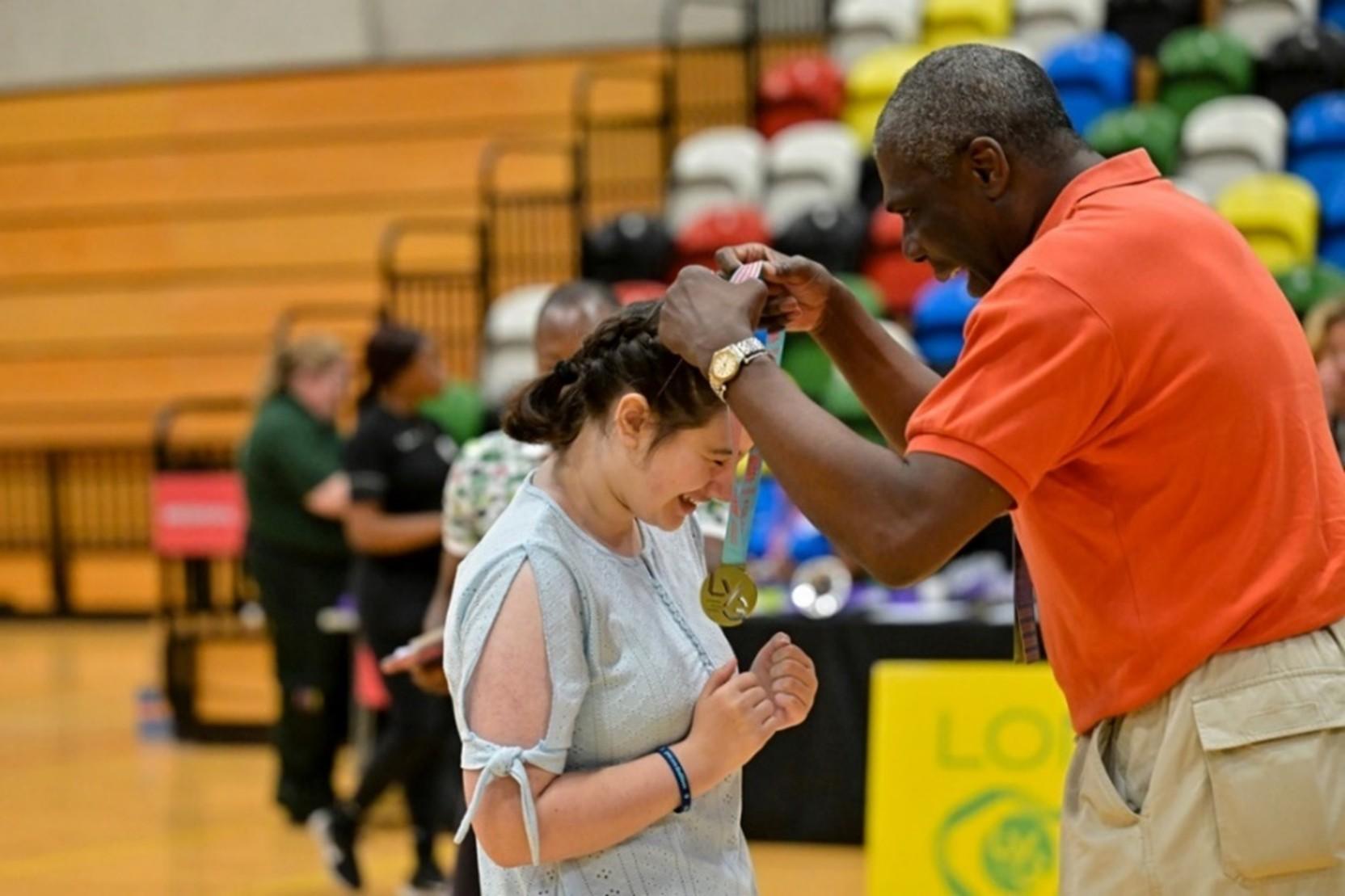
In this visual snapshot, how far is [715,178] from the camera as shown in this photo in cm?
977

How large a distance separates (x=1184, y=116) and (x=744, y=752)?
7926 mm

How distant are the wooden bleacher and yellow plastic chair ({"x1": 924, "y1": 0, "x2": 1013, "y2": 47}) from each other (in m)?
2.58

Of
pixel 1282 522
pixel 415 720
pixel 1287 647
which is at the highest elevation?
pixel 1282 522

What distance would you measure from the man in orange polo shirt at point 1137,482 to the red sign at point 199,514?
6992 millimetres

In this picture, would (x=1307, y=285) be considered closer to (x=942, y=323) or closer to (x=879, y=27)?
(x=942, y=323)

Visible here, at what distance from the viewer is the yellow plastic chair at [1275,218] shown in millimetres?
7969

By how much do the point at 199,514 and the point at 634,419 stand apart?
720cm

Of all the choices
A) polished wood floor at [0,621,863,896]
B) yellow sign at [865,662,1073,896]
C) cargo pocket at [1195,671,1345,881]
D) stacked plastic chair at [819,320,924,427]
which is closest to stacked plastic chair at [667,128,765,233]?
stacked plastic chair at [819,320,924,427]

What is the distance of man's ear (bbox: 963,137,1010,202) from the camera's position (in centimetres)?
207

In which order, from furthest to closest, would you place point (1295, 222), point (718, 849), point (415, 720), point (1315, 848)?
1. point (1295, 222)
2. point (415, 720)
3. point (718, 849)
4. point (1315, 848)

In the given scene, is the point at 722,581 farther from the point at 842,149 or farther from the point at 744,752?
the point at 842,149

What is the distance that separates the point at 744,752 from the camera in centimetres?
206

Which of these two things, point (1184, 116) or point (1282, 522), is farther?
point (1184, 116)

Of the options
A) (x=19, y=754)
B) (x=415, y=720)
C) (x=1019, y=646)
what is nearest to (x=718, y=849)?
(x=1019, y=646)
